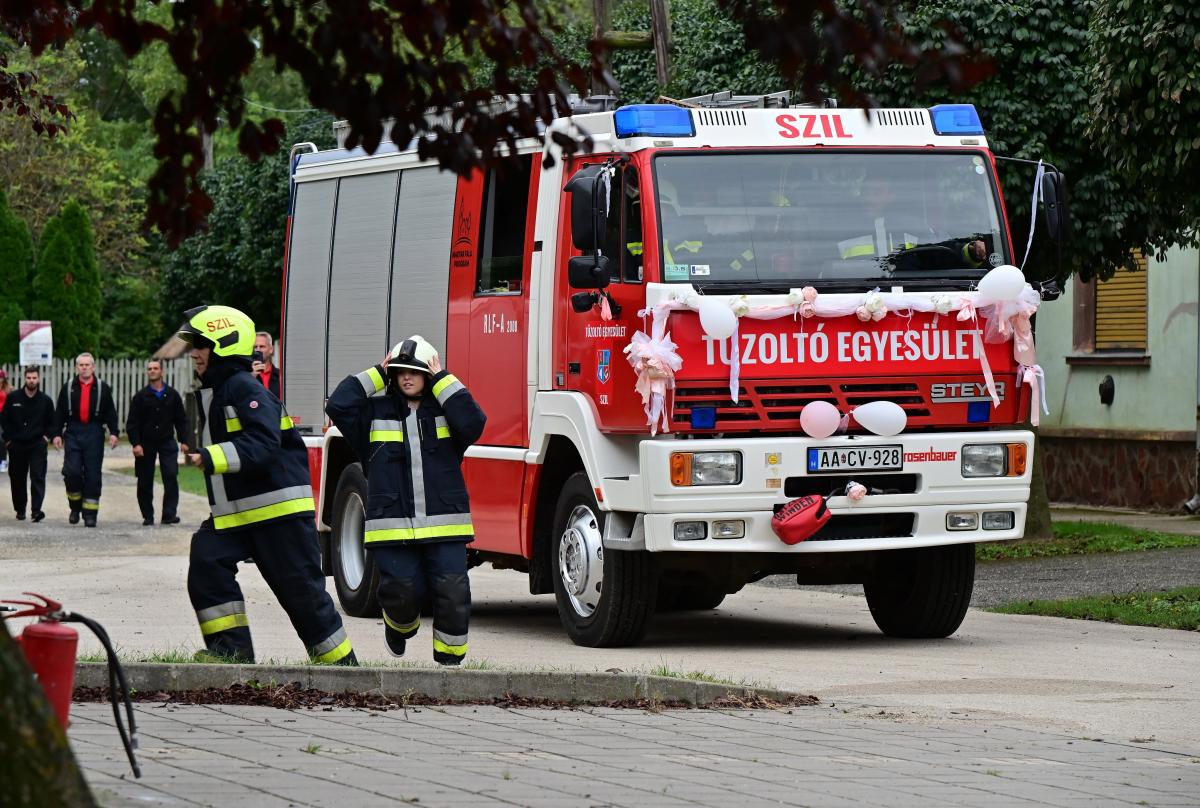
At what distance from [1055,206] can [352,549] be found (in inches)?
206

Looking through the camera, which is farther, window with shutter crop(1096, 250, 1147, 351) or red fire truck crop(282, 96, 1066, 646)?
window with shutter crop(1096, 250, 1147, 351)

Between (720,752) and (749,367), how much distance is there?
4256 mm

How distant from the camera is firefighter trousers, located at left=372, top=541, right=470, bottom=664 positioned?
1002 centimetres

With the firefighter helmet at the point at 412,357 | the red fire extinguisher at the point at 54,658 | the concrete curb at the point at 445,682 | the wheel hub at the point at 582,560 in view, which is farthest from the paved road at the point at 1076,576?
→ the red fire extinguisher at the point at 54,658

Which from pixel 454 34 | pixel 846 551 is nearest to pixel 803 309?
pixel 846 551

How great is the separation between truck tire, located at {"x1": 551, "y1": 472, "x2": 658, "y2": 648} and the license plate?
1061mm

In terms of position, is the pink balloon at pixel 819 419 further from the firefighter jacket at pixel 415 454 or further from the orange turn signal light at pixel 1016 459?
the firefighter jacket at pixel 415 454

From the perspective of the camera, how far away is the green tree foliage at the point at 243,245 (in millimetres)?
40312

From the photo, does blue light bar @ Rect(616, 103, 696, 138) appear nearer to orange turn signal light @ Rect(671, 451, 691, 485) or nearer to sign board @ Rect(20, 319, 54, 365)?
orange turn signal light @ Rect(671, 451, 691, 485)

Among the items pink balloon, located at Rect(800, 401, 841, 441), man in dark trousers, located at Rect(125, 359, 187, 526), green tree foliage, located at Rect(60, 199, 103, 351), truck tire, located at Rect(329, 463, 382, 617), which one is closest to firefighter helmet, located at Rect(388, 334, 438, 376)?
pink balloon, located at Rect(800, 401, 841, 441)

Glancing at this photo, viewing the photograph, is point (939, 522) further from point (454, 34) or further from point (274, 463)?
point (454, 34)

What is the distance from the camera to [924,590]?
12633 millimetres

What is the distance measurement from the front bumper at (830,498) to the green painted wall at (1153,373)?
1227 cm

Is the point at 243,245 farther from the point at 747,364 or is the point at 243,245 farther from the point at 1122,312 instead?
the point at 747,364
